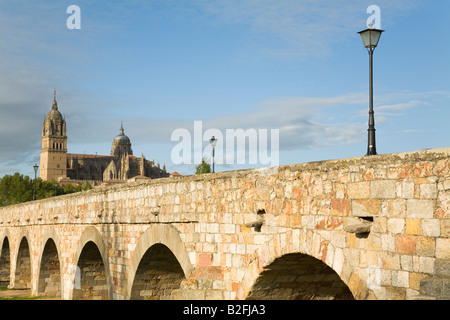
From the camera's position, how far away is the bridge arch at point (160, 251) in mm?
10797

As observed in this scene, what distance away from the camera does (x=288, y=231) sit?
26.3 feet

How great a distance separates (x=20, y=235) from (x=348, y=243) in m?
24.4

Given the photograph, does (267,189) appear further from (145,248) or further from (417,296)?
(145,248)

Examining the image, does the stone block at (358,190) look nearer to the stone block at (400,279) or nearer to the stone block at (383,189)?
the stone block at (383,189)

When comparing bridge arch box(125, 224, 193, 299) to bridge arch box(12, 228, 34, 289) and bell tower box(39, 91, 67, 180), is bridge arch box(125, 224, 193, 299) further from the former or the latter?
bell tower box(39, 91, 67, 180)

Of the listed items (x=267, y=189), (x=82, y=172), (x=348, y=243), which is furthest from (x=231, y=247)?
(x=82, y=172)

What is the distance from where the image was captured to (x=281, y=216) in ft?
26.9

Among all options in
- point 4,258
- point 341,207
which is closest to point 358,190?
point 341,207

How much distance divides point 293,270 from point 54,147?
16152 cm

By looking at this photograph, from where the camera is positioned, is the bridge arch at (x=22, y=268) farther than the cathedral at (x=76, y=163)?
No

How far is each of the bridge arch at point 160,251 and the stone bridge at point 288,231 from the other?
3 cm

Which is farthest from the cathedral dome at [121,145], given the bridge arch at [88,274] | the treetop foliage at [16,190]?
the bridge arch at [88,274]

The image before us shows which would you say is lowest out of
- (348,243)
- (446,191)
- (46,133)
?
(348,243)
